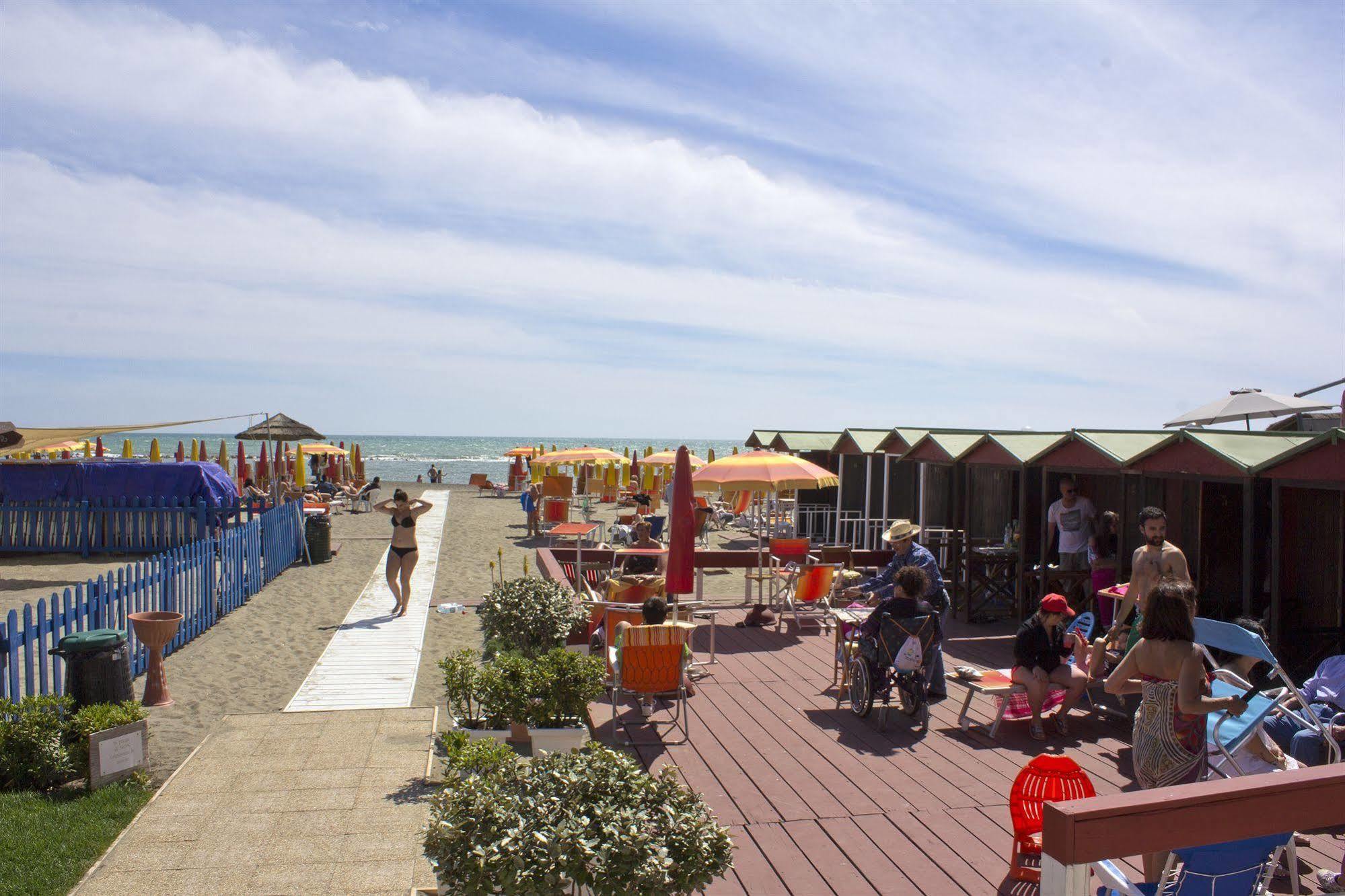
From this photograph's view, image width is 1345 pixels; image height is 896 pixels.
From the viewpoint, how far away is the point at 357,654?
910 cm

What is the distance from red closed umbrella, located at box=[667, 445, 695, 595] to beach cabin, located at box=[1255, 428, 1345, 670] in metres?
4.19

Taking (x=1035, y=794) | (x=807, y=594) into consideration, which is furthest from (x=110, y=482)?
(x=1035, y=794)

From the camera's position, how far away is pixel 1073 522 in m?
9.25

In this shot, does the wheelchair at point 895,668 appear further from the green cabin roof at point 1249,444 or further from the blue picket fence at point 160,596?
the blue picket fence at point 160,596

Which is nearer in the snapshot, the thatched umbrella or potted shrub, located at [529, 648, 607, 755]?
potted shrub, located at [529, 648, 607, 755]

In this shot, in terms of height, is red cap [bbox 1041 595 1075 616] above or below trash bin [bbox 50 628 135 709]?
above

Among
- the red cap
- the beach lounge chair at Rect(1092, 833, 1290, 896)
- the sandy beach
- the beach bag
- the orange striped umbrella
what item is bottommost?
the sandy beach

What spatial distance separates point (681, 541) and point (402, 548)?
14.9ft

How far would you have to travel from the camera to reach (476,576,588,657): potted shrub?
7.32 m

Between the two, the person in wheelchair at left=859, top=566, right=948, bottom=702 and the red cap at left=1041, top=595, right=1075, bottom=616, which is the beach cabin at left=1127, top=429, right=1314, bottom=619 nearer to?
the red cap at left=1041, top=595, right=1075, bottom=616

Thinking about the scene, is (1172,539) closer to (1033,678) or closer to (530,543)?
(1033,678)

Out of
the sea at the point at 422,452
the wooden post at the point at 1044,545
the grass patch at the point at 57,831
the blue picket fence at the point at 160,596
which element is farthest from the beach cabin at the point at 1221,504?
the sea at the point at 422,452

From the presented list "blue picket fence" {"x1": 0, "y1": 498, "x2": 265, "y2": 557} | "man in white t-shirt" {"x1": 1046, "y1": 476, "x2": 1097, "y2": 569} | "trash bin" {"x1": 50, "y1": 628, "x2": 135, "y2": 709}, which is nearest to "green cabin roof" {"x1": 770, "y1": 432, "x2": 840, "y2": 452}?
"man in white t-shirt" {"x1": 1046, "y1": 476, "x2": 1097, "y2": 569}

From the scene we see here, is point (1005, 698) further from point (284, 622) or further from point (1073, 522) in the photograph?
point (284, 622)
